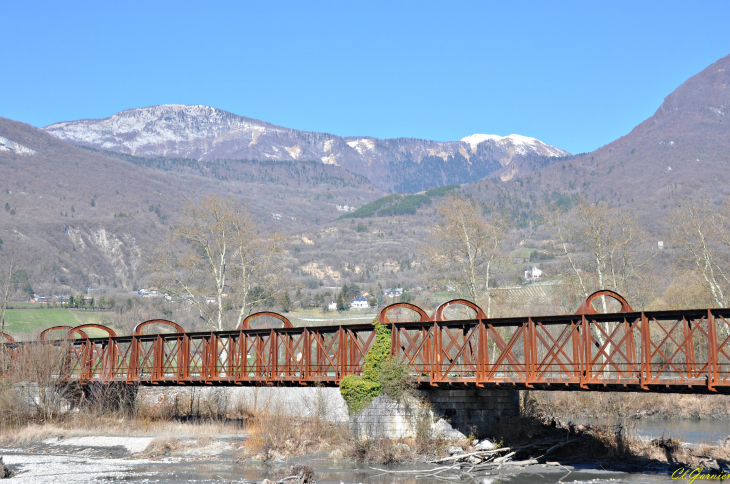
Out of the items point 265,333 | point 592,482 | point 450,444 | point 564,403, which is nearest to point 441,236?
point 564,403

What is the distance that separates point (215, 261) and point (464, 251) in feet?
69.2

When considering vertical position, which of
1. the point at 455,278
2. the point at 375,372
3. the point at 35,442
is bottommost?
the point at 35,442

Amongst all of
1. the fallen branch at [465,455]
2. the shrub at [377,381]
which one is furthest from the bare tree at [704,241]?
the shrub at [377,381]

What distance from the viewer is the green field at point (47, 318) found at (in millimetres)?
109500

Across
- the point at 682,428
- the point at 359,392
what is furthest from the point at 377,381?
the point at 682,428

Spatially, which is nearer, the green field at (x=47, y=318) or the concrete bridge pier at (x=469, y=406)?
the concrete bridge pier at (x=469, y=406)

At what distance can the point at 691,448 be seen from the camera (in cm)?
3212

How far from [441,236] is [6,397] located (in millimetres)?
30856

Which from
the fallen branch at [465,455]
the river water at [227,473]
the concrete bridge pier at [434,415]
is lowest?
the river water at [227,473]

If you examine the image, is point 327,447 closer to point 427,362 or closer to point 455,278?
point 427,362

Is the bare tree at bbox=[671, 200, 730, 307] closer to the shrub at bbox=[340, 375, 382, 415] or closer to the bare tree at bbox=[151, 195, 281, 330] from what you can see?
the shrub at bbox=[340, 375, 382, 415]

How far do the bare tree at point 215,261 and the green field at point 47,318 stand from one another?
5321 centimetres

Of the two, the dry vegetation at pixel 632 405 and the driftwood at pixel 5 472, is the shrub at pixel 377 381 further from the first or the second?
the dry vegetation at pixel 632 405

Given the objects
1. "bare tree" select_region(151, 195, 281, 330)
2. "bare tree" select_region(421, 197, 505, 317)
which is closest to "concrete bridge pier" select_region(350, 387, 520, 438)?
"bare tree" select_region(421, 197, 505, 317)
